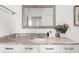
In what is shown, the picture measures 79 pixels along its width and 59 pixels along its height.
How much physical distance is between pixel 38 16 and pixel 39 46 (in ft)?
0.65

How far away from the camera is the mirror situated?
2.39 ft

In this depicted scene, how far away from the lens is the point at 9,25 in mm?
717

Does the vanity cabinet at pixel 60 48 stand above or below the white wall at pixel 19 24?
below

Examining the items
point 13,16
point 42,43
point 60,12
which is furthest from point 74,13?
point 13,16

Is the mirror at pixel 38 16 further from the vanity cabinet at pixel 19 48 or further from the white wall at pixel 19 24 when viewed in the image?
the vanity cabinet at pixel 19 48

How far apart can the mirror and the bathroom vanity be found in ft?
0.34

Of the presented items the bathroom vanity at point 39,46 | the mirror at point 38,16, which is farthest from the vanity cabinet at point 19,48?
the mirror at point 38,16

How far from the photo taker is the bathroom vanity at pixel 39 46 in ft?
2.20

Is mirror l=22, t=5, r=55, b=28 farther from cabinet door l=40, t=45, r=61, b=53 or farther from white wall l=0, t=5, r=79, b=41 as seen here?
cabinet door l=40, t=45, r=61, b=53

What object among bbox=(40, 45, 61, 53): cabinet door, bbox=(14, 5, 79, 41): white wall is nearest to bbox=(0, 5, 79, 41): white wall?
bbox=(14, 5, 79, 41): white wall

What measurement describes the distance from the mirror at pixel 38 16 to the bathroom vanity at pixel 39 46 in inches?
4.1

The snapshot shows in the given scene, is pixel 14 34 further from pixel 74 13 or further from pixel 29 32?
pixel 74 13

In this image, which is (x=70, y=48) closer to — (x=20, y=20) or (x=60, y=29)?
(x=60, y=29)

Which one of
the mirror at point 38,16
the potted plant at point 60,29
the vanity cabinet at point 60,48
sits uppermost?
the mirror at point 38,16
